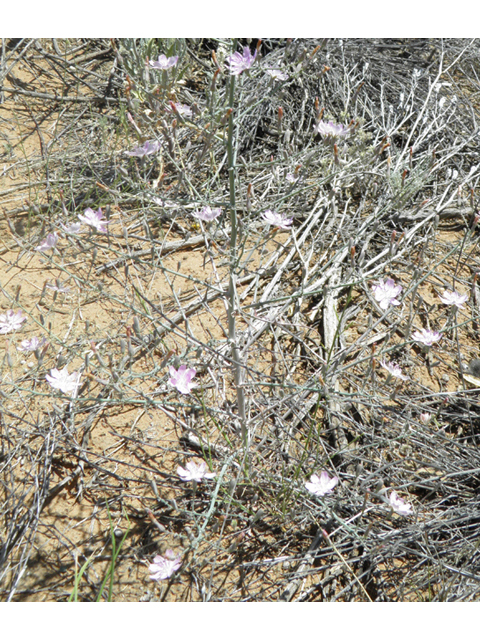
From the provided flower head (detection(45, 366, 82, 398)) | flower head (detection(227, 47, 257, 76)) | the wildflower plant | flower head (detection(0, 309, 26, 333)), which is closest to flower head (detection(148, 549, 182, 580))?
the wildflower plant

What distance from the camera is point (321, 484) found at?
1.79 metres

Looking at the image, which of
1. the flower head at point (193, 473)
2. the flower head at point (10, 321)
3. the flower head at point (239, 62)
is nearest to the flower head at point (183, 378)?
the flower head at point (193, 473)

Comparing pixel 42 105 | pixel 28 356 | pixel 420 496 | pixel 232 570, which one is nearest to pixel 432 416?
pixel 420 496

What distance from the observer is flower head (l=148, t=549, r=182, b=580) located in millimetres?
1667

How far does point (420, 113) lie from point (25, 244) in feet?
7.20

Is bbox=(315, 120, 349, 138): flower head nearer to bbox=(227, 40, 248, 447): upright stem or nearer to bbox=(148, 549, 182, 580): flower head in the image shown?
bbox=(227, 40, 248, 447): upright stem

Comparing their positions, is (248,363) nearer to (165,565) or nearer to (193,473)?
(193,473)

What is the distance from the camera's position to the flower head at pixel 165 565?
1667mm

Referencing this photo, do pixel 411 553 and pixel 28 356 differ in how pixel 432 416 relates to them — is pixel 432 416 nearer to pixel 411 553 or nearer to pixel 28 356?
pixel 411 553

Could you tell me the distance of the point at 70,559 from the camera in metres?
1.81

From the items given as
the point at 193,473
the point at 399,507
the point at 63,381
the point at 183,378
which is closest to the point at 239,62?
the point at 183,378

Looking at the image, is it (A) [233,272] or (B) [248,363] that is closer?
(A) [233,272]

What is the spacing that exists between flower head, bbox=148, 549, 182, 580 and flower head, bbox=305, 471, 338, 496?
0.45m

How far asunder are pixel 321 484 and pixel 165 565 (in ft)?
1.74
